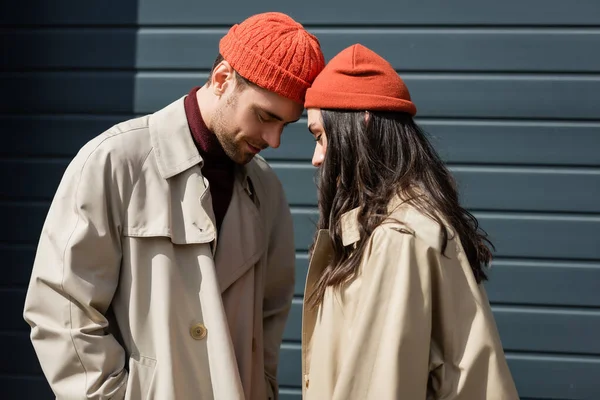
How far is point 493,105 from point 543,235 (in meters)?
0.70

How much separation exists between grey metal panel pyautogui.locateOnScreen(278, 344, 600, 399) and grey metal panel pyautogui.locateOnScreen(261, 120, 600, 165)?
1000 millimetres

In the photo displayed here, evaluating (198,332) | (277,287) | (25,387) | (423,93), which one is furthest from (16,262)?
(423,93)

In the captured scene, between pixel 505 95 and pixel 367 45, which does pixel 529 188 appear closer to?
pixel 505 95

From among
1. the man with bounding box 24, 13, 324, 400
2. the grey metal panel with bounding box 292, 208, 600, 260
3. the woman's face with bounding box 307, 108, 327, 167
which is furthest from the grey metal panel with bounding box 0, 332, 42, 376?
the woman's face with bounding box 307, 108, 327, 167

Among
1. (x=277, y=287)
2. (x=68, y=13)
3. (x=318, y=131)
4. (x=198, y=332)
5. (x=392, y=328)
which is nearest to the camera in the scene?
(x=392, y=328)

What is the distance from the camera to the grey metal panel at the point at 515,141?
3.97 m

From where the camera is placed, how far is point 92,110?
4297mm

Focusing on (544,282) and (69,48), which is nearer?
(544,282)

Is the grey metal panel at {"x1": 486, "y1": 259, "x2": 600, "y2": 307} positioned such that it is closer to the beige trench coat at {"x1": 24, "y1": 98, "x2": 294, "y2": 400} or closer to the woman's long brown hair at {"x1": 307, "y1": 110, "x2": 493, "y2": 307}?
the woman's long brown hair at {"x1": 307, "y1": 110, "x2": 493, "y2": 307}

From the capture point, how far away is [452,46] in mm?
4043

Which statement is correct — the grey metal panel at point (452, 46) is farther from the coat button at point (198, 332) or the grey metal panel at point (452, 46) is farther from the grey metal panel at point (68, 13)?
the coat button at point (198, 332)

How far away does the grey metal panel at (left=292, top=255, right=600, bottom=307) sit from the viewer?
157 inches

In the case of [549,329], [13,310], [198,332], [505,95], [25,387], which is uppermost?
[505,95]

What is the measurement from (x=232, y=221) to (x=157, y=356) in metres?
0.53
